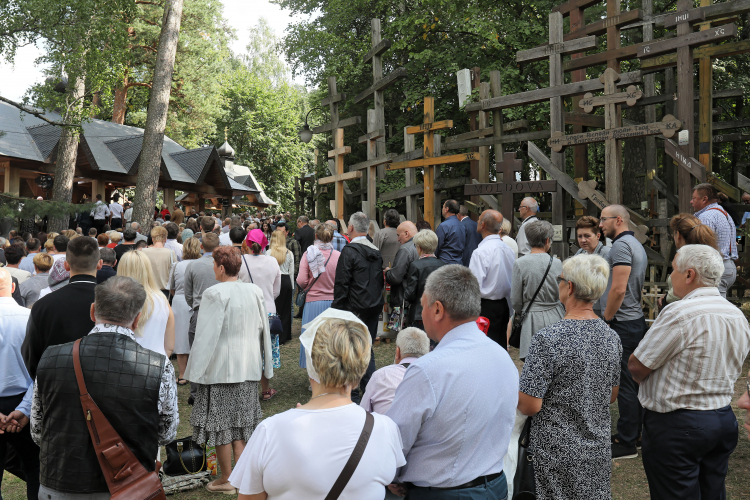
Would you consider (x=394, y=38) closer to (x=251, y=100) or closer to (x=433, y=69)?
(x=433, y=69)

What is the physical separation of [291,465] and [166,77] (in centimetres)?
1568

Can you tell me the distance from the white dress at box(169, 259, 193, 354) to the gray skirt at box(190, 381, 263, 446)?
8.29 ft

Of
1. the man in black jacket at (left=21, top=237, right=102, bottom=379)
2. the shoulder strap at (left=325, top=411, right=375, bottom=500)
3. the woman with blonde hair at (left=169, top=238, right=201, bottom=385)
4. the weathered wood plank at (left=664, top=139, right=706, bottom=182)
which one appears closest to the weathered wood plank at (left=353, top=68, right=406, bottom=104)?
the weathered wood plank at (left=664, top=139, right=706, bottom=182)

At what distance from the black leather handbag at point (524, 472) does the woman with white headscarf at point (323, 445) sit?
3.98 ft

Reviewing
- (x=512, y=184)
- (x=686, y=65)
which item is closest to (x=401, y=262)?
(x=512, y=184)

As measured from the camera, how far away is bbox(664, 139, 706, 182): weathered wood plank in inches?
291

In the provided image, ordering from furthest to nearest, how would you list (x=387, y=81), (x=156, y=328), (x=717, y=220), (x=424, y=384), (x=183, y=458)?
(x=387, y=81) → (x=717, y=220) → (x=183, y=458) → (x=156, y=328) → (x=424, y=384)

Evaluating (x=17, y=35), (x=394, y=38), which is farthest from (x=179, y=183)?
(x=17, y=35)

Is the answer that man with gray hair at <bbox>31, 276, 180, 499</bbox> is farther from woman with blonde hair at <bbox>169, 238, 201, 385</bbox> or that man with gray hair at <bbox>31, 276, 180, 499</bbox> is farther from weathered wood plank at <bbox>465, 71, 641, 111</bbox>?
weathered wood plank at <bbox>465, 71, 641, 111</bbox>

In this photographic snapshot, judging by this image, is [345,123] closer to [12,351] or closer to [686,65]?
[686,65]

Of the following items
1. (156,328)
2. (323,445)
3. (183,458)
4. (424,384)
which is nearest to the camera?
(323,445)

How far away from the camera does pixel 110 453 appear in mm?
2846

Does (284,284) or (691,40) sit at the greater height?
(691,40)

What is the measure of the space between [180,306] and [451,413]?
561cm
